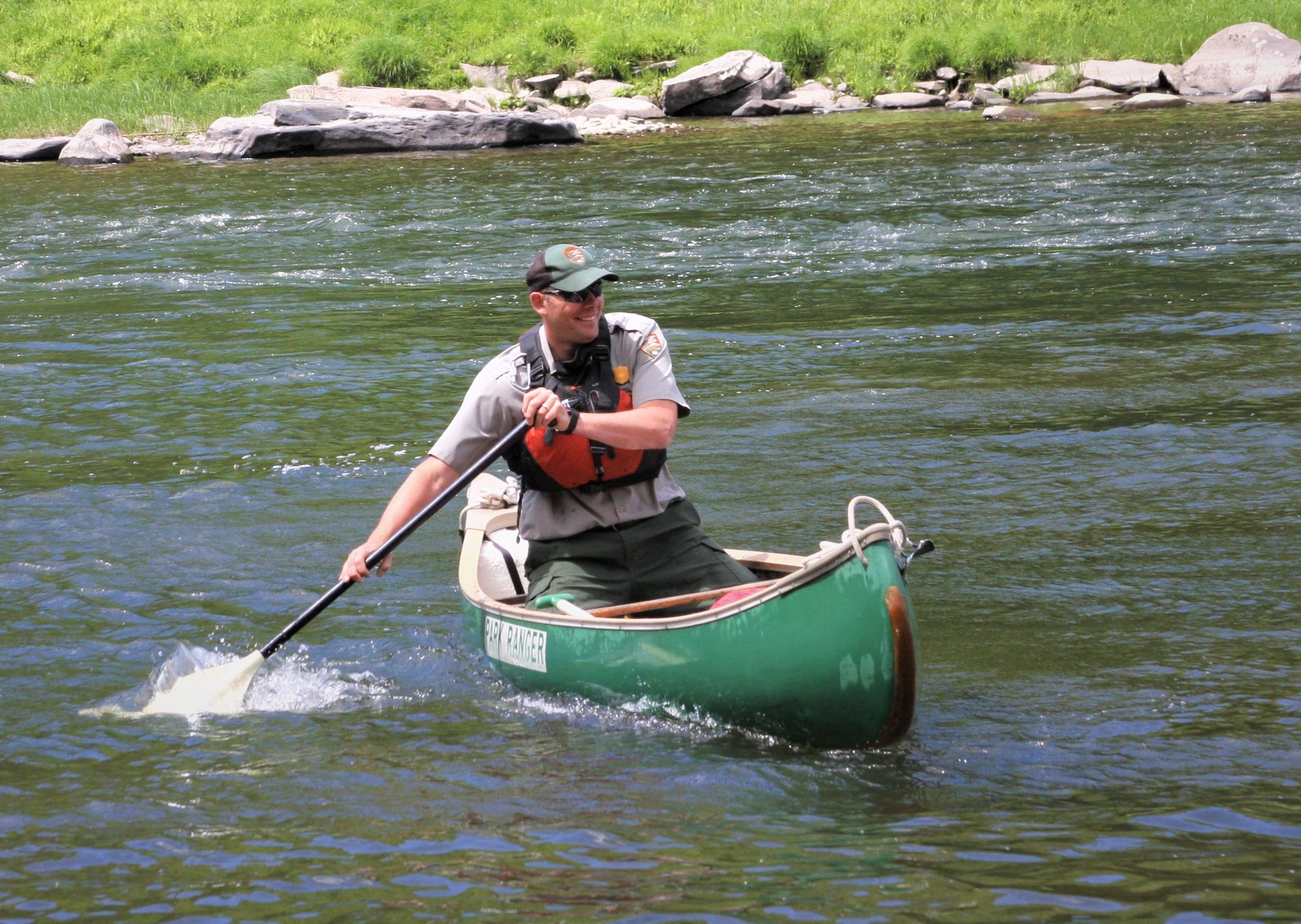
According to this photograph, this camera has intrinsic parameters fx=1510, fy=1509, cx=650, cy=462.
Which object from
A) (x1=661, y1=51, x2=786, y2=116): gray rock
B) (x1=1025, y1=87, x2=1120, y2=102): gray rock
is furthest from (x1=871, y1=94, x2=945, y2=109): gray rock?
(x1=661, y1=51, x2=786, y2=116): gray rock

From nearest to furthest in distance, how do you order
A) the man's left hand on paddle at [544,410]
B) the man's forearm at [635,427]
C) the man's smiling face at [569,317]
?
the man's left hand on paddle at [544,410], the man's forearm at [635,427], the man's smiling face at [569,317]

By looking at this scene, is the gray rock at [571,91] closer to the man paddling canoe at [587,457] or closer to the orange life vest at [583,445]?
the man paddling canoe at [587,457]

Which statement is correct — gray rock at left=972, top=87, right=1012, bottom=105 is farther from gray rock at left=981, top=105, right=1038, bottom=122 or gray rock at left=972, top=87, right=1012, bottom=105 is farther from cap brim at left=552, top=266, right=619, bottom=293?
cap brim at left=552, top=266, right=619, bottom=293

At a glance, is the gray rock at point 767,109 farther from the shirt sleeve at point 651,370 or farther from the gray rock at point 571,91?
the shirt sleeve at point 651,370

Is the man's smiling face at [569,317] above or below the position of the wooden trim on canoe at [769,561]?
above

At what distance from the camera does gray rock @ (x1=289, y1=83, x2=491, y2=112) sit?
24.6 meters

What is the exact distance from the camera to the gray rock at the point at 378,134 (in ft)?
72.0

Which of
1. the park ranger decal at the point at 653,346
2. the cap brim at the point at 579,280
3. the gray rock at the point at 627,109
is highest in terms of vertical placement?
the gray rock at the point at 627,109

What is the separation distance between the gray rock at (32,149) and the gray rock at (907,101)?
509 inches

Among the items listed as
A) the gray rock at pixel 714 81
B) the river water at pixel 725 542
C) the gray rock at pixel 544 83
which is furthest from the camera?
the gray rock at pixel 544 83

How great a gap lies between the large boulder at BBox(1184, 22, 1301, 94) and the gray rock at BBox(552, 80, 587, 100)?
10285 millimetres

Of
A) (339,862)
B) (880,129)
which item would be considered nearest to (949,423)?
(339,862)

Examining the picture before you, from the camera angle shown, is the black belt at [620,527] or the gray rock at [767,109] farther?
the gray rock at [767,109]

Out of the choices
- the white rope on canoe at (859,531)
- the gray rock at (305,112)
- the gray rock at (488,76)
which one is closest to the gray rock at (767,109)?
the gray rock at (488,76)
